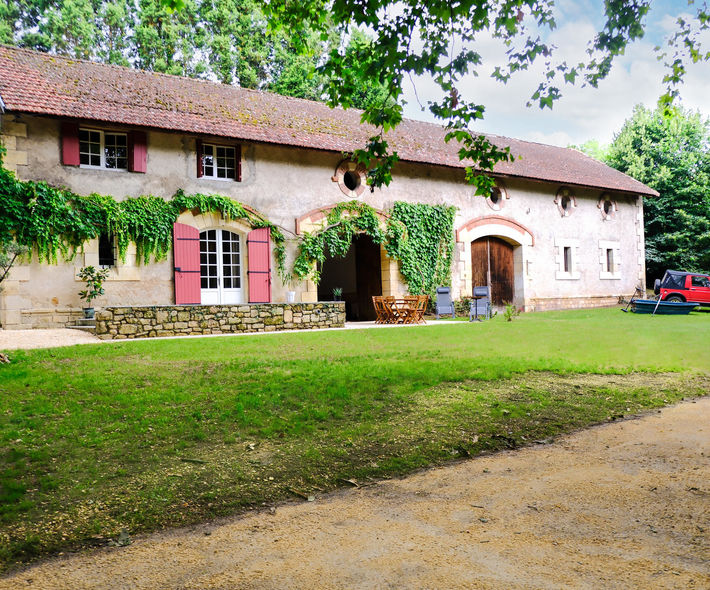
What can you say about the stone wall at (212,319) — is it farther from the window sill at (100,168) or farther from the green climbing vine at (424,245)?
the green climbing vine at (424,245)

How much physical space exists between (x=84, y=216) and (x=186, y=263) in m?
2.30

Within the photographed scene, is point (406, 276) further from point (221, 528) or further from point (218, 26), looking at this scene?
point (218, 26)

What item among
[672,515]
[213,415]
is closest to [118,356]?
[213,415]

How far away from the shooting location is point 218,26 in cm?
2506

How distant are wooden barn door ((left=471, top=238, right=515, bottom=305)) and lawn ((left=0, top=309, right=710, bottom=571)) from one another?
9415 mm

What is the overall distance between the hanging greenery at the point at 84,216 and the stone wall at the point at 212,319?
2.14m

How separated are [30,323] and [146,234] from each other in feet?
Answer: 9.59

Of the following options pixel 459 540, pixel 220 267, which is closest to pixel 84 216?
pixel 220 267

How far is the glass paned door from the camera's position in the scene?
13414mm

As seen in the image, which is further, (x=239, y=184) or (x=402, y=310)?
(x=402, y=310)

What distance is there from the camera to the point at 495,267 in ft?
59.8

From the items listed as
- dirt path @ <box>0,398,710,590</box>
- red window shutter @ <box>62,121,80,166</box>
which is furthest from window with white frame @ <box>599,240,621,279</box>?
dirt path @ <box>0,398,710,590</box>

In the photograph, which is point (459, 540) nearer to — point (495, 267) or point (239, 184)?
point (239, 184)

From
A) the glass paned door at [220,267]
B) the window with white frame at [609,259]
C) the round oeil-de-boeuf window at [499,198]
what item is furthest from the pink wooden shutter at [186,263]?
the window with white frame at [609,259]
